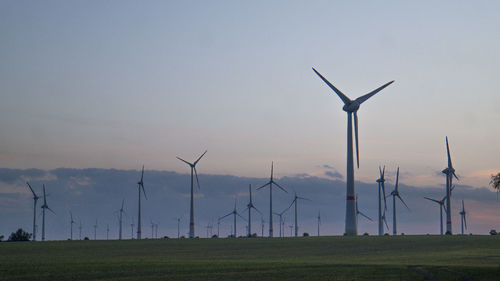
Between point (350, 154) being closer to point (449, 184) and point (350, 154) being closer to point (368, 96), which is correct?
point (368, 96)

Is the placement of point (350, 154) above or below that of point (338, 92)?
below

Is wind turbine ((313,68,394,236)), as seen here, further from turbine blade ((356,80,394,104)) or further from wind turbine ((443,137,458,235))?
wind turbine ((443,137,458,235))

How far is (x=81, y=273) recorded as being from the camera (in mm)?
53750

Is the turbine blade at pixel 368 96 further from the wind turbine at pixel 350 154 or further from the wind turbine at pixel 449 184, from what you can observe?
the wind turbine at pixel 449 184

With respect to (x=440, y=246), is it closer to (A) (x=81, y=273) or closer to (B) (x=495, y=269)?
(B) (x=495, y=269)

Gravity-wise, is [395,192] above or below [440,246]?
above

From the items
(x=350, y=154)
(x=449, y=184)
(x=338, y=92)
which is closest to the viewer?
(x=350, y=154)

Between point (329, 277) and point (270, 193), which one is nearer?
point (329, 277)

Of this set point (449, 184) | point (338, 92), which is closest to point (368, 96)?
point (338, 92)

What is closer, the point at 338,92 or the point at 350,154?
the point at 350,154

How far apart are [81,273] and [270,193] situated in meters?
125

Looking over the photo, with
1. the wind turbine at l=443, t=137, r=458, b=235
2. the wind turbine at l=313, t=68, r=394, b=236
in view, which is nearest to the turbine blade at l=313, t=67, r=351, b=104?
the wind turbine at l=313, t=68, r=394, b=236

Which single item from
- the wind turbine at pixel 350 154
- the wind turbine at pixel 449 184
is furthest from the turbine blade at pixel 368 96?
the wind turbine at pixel 449 184

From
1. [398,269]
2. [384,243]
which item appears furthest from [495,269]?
[384,243]
